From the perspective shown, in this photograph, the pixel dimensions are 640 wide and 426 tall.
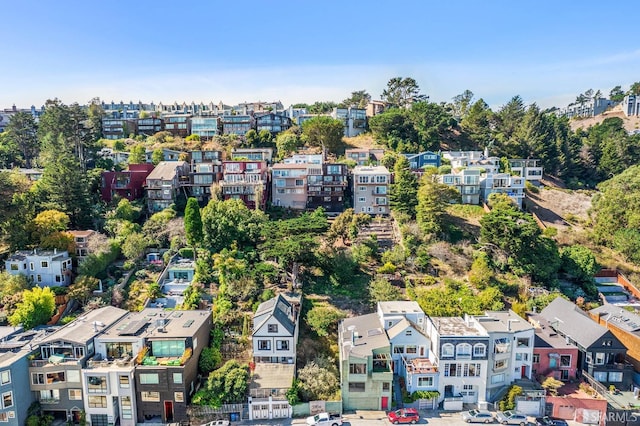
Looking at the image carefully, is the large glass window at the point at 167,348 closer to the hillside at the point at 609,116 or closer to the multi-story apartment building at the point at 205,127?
the multi-story apartment building at the point at 205,127

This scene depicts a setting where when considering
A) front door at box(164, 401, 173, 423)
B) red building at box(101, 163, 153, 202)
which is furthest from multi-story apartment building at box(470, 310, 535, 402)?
red building at box(101, 163, 153, 202)

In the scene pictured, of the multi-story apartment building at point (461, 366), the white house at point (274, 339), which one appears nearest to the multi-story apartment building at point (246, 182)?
the white house at point (274, 339)

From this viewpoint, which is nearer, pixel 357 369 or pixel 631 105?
pixel 357 369

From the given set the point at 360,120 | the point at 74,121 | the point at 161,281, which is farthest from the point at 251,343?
the point at 360,120

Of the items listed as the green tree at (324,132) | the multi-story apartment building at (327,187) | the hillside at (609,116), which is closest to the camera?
the multi-story apartment building at (327,187)

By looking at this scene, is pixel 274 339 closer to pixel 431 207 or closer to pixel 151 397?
pixel 151 397

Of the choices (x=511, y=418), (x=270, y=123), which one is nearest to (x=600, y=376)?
(x=511, y=418)
